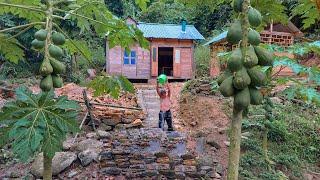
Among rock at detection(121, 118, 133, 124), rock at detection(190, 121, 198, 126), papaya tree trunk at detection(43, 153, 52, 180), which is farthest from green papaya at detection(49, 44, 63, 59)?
rock at detection(190, 121, 198, 126)

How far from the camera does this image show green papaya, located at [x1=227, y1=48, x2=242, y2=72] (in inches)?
78.9

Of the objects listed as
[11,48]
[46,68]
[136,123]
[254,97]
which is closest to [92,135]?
[136,123]

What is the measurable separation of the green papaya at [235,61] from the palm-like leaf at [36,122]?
4.17ft

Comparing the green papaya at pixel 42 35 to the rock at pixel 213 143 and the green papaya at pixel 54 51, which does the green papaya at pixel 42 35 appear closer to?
the green papaya at pixel 54 51

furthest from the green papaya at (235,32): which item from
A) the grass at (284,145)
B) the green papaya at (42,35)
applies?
the grass at (284,145)

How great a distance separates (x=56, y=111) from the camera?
2.79 metres

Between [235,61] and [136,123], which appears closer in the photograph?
[235,61]

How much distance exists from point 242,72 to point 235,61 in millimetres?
75

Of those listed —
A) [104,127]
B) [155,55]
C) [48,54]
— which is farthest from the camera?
[155,55]

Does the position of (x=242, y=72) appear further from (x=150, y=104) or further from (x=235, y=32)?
(x=150, y=104)

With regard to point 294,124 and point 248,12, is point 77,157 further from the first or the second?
point 248,12

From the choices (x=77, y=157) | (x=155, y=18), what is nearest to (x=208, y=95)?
(x=77, y=157)

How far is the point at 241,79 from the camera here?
2043 mm

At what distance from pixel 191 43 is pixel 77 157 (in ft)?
40.8
